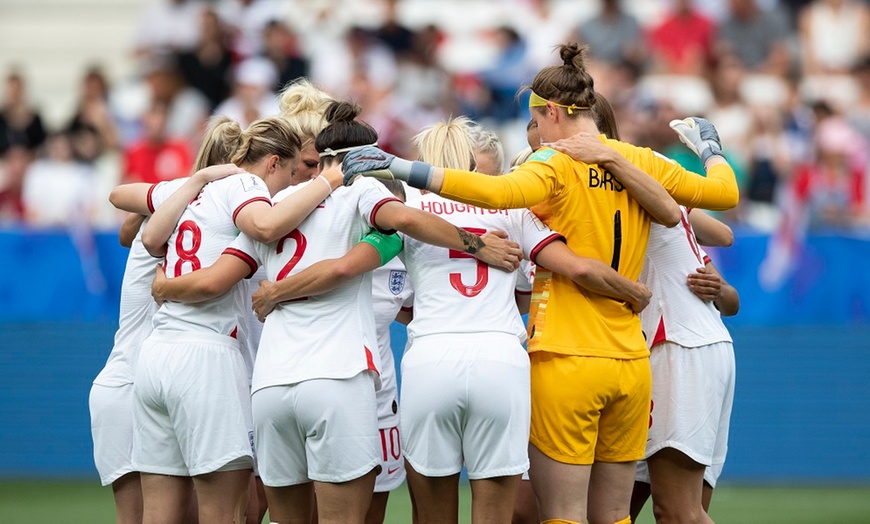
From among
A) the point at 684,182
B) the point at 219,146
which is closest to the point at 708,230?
the point at 684,182

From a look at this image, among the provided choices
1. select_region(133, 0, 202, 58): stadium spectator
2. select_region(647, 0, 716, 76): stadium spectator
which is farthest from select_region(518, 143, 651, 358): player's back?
select_region(133, 0, 202, 58): stadium spectator

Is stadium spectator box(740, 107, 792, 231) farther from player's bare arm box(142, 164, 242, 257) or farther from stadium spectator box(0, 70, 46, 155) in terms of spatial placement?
stadium spectator box(0, 70, 46, 155)

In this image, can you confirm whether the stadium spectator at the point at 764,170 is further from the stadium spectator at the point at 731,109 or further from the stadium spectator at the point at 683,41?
the stadium spectator at the point at 683,41

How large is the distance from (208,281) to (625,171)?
190 cm

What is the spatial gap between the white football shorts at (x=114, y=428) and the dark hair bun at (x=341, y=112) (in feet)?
5.45

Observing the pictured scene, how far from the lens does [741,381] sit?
975 cm

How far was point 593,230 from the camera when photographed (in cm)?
514

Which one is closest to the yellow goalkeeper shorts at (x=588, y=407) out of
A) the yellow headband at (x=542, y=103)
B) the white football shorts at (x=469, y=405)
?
the white football shorts at (x=469, y=405)

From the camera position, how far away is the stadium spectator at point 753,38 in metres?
13.2

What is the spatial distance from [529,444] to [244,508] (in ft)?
4.71

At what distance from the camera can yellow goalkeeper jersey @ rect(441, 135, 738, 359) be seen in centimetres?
507

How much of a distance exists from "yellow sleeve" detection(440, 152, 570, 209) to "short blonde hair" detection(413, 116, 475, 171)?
400 mm

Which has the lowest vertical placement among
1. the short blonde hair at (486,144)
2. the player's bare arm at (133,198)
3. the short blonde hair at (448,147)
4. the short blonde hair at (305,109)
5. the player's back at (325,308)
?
the player's back at (325,308)

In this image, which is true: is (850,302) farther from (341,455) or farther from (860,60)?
(341,455)
